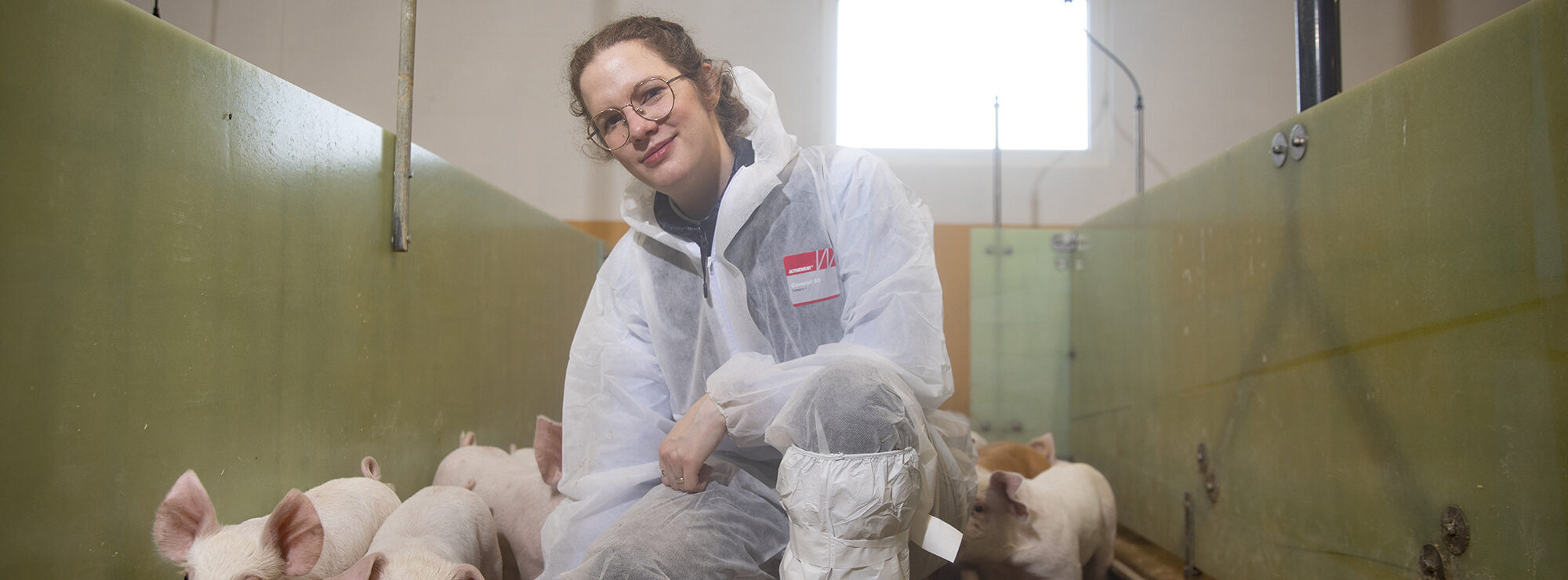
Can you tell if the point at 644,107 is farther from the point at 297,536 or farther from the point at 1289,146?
the point at 1289,146

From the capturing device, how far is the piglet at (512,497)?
1.50m

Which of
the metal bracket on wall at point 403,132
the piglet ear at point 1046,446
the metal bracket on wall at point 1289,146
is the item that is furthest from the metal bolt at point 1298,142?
the metal bracket on wall at point 403,132

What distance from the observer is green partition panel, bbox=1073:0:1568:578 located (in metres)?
0.88

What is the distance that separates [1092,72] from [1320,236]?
5.89 feet

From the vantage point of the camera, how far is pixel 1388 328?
1109 mm

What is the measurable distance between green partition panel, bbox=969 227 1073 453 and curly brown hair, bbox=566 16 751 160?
1.58 m

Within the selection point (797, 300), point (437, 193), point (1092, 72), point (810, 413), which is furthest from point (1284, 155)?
point (1092, 72)

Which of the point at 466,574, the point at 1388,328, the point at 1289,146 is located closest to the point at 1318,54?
the point at 1289,146

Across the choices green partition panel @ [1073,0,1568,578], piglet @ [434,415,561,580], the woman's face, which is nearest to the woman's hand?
the woman's face

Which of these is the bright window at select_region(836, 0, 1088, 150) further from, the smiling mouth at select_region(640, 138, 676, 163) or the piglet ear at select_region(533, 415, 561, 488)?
the piglet ear at select_region(533, 415, 561, 488)

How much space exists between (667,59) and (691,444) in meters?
0.51

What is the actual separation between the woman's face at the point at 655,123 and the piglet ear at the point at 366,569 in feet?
1.83

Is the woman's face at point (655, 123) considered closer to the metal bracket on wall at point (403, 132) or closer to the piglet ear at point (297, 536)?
the metal bracket on wall at point (403, 132)

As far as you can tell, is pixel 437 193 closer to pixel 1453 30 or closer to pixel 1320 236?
pixel 1320 236
